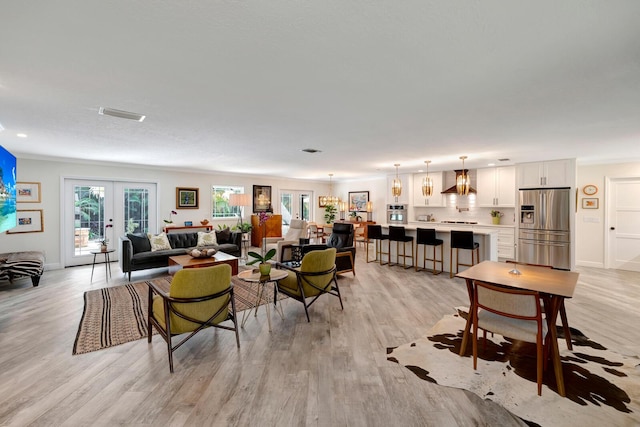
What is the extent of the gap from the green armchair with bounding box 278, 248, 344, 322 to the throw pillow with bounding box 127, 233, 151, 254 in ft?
12.2

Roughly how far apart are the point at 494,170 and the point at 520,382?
6.40m

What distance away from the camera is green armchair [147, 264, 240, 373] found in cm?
251

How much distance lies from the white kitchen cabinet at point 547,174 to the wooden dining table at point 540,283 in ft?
13.7

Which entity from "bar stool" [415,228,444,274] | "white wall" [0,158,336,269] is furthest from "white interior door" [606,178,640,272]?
"white wall" [0,158,336,269]

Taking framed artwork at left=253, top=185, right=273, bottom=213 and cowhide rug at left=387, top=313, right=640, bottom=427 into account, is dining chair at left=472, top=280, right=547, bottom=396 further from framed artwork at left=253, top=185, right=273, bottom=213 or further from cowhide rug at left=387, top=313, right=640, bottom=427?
framed artwork at left=253, top=185, right=273, bottom=213

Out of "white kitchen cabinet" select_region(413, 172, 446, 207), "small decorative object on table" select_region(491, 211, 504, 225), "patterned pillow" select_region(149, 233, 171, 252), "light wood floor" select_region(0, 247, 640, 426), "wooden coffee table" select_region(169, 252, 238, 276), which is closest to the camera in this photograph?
"light wood floor" select_region(0, 247, 640, 426)

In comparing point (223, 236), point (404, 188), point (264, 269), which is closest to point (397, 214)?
point (404, 188)

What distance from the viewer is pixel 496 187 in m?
7.31

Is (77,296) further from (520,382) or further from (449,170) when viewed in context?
(449,170)

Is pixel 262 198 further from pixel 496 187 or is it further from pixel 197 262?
pixel 496 187

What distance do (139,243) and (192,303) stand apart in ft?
13.2

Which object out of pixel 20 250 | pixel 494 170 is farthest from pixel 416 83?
pixel 20 250

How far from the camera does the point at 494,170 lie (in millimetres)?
7332

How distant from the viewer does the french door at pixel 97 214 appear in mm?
6195
